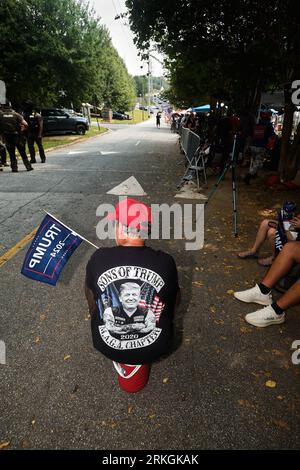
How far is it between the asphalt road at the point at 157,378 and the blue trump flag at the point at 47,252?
0.69m

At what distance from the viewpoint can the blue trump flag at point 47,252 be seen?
2957 millimetres

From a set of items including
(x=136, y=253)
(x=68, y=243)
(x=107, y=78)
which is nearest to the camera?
(x=136, y=253)

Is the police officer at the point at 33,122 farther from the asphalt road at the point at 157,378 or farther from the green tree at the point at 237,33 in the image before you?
the asphalt road at the point at 157,378

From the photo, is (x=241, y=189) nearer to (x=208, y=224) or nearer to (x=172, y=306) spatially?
(x=208, y=224)

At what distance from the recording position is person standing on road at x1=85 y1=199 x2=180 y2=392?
6.51 feet

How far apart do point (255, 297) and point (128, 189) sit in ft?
19.4

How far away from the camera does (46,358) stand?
9.30 feet

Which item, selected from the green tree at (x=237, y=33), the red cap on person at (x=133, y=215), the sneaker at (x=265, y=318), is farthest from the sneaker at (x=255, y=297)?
the green tree at (x=237, y=33)

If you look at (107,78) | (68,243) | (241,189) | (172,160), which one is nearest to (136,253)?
(68,243)

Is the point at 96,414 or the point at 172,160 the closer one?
the point at 96,414

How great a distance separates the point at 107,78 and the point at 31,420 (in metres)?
61.0

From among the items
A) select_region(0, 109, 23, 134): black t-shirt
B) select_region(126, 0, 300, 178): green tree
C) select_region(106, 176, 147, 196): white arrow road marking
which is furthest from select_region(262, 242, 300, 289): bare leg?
select_region(0, 109, 23, 134): black t-shirt

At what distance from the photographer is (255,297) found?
12.1ft

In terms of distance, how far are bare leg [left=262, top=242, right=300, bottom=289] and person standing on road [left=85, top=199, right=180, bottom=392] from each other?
1.82 metres
